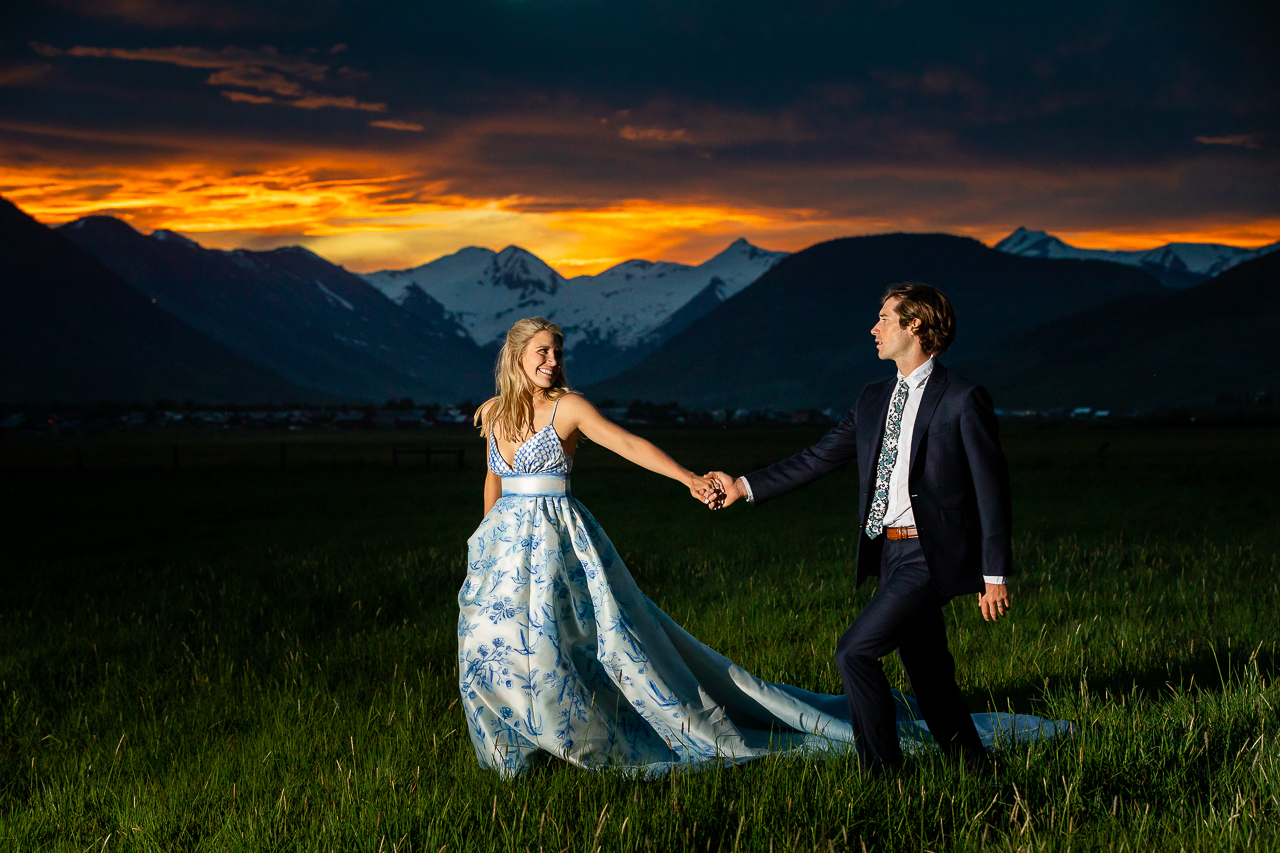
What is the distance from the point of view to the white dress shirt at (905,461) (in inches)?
212

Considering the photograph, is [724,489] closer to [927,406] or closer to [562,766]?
[927,406]

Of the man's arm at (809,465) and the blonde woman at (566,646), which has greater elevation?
the man's arm at (809,465)

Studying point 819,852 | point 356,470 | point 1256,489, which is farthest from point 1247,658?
point 356,470

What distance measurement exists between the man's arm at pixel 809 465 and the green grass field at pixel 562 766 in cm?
158

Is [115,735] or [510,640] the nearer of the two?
[510,640]

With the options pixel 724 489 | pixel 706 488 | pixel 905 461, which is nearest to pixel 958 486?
pixel 905 461

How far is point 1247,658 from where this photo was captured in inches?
342

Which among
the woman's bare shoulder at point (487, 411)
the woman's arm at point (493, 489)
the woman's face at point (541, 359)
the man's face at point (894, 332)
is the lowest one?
the woman's arm at point (493, 489)

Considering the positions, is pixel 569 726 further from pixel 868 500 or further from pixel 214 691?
pixel 214 691

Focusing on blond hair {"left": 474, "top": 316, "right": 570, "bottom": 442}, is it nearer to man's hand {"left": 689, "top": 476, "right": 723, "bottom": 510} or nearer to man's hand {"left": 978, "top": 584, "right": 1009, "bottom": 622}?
man's hand {"left": 689, "top": 476, "right": 723, "bottom": 510}

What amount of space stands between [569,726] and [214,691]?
411 cm

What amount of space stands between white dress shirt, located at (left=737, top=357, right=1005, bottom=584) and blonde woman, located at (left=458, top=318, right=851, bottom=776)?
4.29 ft

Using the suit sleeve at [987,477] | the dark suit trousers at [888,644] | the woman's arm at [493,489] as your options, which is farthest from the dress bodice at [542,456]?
the suit sleeve at [987,477]

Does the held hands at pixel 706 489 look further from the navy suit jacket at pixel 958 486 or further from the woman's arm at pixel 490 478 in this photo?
the navy suit jacket at pixel 958 486
